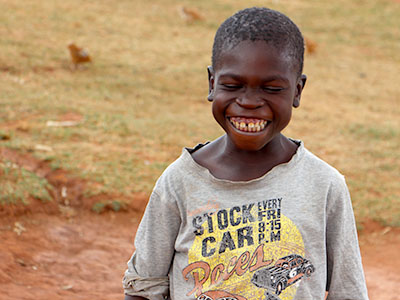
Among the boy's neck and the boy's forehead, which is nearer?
the boy's forehead

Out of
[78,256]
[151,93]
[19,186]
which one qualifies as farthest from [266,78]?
[151,93]

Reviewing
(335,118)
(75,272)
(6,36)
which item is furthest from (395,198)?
(6,36)

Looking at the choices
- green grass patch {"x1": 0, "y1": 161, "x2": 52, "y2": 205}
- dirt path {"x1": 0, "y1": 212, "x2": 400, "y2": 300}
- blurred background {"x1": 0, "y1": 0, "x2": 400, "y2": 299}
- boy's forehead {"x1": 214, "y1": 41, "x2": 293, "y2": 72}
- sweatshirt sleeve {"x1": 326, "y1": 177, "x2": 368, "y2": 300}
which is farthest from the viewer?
blurred background {"x1": 0, "y1": 0, "x2": 400, "y2": 299}

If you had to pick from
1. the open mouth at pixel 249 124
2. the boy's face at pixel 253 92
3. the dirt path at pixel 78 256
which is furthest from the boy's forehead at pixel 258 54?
the dirt path at pixel 78 256

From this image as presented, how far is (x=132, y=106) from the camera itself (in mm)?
7340

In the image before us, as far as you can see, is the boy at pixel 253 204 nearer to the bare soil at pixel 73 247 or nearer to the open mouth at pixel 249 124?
the open mouth at pixel 249 124

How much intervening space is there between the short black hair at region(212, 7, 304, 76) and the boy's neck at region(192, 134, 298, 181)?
0.78 feet

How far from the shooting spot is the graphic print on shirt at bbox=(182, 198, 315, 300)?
162 centimetres

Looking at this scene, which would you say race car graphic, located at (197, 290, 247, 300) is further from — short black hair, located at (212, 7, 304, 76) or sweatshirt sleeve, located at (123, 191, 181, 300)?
short black hair, located at (212, 7, 304, 76)

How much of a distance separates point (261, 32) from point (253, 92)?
16 cm

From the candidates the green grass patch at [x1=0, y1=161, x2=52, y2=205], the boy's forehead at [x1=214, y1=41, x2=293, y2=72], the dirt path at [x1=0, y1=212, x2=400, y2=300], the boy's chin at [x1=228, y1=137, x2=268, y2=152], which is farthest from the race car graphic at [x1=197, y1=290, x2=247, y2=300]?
the green grass patch at [x1=0, y1=161, x2=52, y2=205]

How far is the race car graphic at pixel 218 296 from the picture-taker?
1.62m

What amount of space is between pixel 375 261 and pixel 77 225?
2270mm

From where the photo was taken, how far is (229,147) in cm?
173
